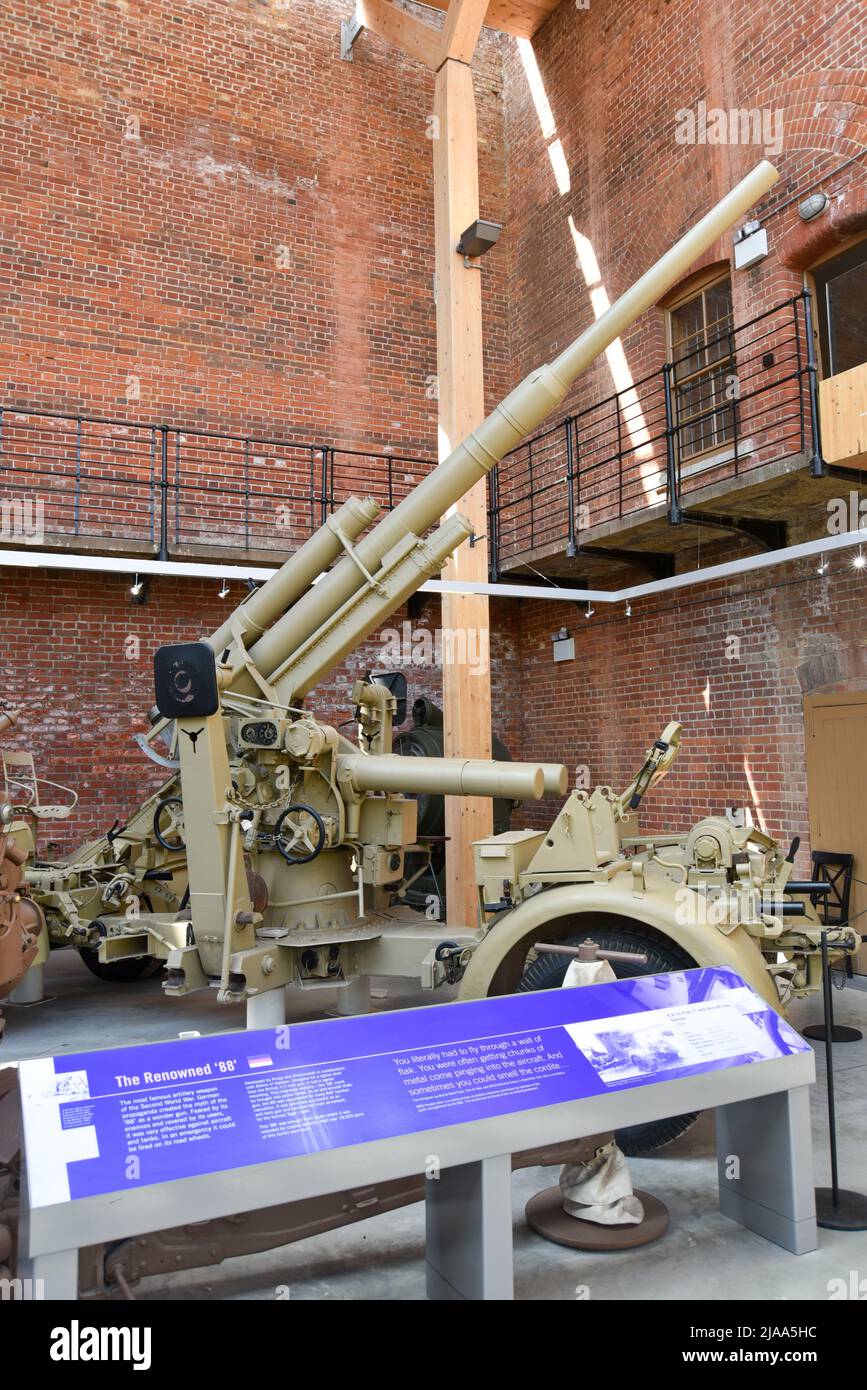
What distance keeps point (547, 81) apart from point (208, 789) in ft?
34.8

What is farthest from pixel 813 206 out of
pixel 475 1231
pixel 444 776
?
pixel 475 1231

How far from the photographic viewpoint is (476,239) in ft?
25.5

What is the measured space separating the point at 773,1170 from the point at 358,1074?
1.68 meters

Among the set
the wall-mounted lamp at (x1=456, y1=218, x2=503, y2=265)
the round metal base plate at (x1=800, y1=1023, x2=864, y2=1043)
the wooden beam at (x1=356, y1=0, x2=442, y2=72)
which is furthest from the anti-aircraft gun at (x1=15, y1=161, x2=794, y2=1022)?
the wooden beam at (x1=356, y1=0, x2=442, y2=72)

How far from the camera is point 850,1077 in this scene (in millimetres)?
5418

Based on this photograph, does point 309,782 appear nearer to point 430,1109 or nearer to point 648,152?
point 430,1109

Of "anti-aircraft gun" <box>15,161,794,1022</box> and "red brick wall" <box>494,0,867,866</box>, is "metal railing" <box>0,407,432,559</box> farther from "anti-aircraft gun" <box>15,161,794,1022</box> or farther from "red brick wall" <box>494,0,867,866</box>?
"anti-aircraft gun" <box>15,161,794,1022</box>

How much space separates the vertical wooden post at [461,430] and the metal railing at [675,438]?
1.58m

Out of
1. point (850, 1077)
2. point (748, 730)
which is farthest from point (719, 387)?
point (850, 1077)

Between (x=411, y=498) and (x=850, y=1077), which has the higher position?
(x=411, y=498)

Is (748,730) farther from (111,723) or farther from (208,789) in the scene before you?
(111,723)

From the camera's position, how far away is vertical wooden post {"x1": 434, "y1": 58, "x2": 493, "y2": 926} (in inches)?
309

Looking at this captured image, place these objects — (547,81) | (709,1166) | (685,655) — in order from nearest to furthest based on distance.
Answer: (709,1166) → (685,655) → (547,81)
